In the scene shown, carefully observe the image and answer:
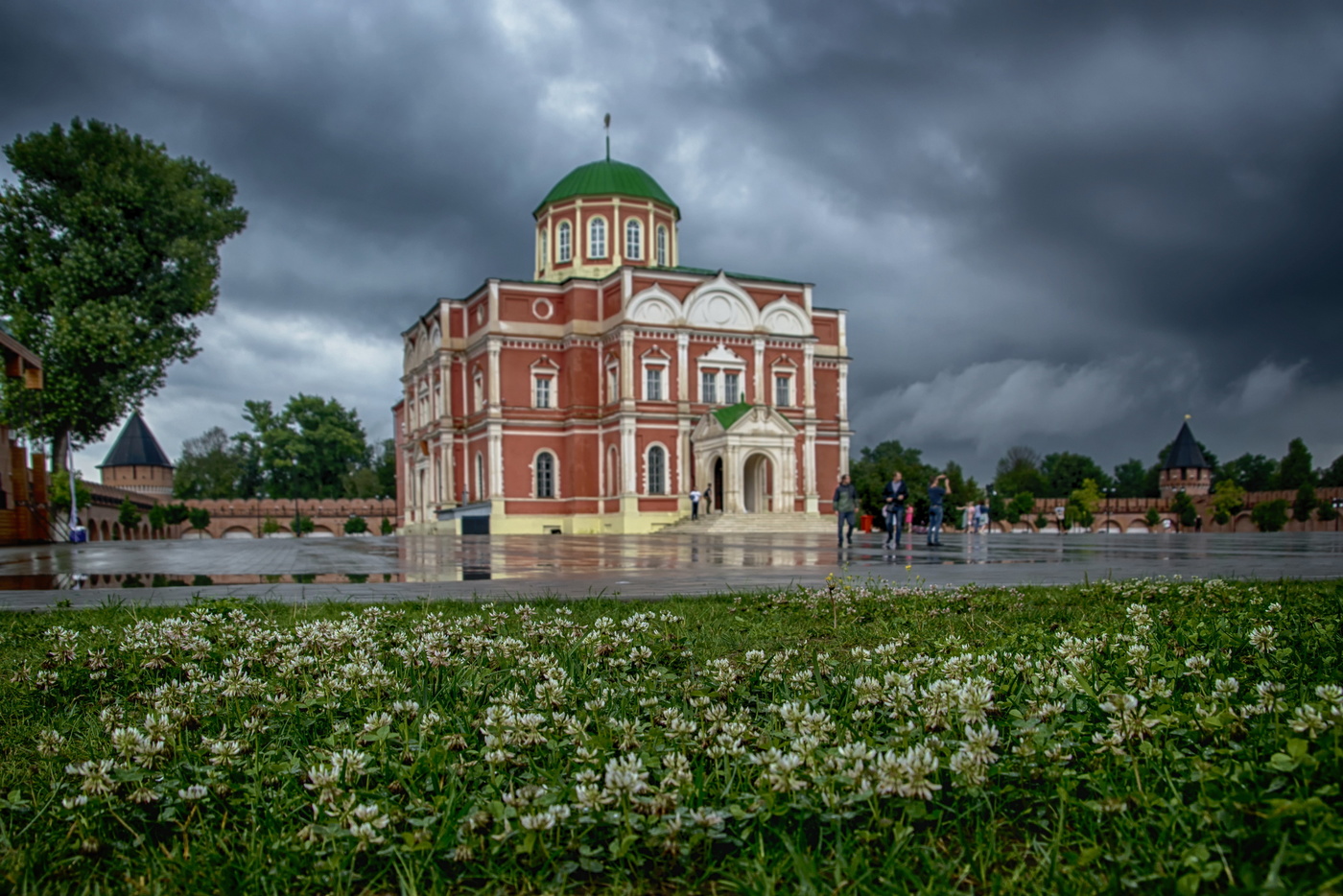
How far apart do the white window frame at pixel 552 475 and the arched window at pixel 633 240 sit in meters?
10.4

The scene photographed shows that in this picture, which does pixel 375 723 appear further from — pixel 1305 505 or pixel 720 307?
pixel 1305 505

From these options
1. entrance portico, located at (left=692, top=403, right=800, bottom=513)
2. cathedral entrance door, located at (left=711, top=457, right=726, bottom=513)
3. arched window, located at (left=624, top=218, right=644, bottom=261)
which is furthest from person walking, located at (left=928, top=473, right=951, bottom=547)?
arched window, located at (left=624, top=218, right=644, bottom=261)

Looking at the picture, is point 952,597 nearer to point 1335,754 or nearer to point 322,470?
point 1335,754

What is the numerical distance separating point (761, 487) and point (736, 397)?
424cm

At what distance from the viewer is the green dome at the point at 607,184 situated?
46688 millimetres

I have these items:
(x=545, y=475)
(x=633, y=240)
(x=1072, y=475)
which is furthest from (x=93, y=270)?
(x=1072, y=475)

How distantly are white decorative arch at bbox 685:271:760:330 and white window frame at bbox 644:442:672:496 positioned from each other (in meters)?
5.73

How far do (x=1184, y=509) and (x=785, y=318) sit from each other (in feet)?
140

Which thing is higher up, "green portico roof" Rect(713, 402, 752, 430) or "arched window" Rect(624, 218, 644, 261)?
"arched window" Rect(624, 218, 644, 261)

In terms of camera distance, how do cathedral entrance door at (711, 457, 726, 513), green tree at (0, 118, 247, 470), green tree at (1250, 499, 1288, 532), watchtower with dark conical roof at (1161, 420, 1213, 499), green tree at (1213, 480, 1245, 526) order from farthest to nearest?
watchtower with dark conical roof at (1161, 420, 1213, 499) → green tree at (1213, 480, 1245, 526) → green tree at (1250, 499, 1288, 532) → cathedral entrance door at (711, 457, 726, 513) → green tree at (0, 118, 247, 470)

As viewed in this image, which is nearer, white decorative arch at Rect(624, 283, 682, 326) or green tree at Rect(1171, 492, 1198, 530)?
white decorative arch at Rect(624, 283, 682, 326)

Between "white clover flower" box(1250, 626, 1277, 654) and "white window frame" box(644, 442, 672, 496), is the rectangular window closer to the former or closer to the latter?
"white window frame" box(644, 442, 672, 496)

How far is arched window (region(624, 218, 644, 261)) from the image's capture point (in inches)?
1845

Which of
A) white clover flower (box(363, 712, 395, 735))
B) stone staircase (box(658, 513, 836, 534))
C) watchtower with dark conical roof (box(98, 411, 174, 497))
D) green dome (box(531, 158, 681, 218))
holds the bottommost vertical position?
stone staircase (box(658, 513, 836, 534))
